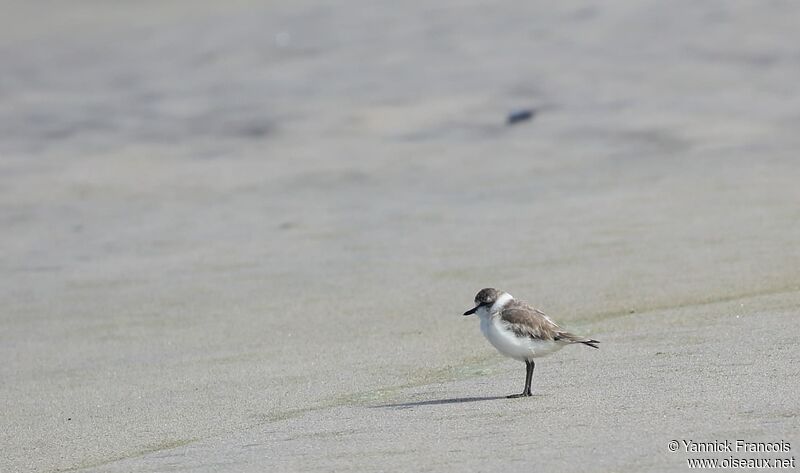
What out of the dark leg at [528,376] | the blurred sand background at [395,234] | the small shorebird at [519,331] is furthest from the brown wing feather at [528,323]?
the blurred sand background at [395,234]

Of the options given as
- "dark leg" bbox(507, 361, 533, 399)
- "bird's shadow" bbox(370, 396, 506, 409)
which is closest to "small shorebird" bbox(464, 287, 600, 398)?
"dark leg" bbox(507, 361, 533, 399)

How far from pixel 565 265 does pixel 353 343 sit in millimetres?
2053

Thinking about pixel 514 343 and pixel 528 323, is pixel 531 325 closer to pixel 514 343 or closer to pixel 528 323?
pixel 528 323

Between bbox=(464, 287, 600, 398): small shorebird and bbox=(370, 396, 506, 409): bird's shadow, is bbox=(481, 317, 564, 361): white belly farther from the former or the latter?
bbox=(370, 396, 506, 409): bird's shadow

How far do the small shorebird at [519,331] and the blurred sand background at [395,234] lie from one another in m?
0.22

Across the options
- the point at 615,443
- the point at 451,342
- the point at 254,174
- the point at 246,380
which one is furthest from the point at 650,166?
the point at 615,443

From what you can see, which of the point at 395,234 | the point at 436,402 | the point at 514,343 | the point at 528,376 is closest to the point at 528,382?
the point at 528,376

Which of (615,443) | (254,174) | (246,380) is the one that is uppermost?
(615,443)

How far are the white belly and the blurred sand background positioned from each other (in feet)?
0.69

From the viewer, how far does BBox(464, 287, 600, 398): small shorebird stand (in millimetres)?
6306

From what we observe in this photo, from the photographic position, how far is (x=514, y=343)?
20.6ft

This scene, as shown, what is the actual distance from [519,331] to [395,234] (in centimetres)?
421

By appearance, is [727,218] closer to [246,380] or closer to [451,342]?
[451,342]

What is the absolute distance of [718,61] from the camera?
13.8 m
